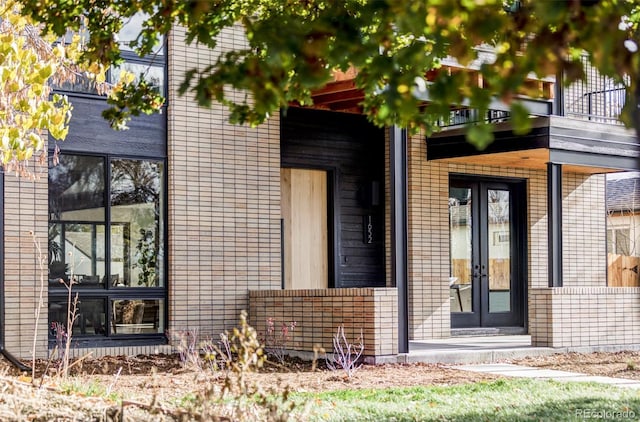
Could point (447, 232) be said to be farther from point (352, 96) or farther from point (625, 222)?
point (625, 222)

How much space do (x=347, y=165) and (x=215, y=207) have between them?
2.70 metres

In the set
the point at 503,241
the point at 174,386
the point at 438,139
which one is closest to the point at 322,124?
the point at 438,139

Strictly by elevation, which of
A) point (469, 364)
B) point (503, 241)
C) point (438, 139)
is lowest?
point (469, 364)

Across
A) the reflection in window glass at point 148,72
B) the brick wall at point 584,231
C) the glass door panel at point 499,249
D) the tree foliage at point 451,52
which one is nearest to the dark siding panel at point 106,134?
the reflection in window glass at point 148,72

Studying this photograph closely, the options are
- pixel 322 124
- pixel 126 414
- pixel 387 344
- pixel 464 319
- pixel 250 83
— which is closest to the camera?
pixel 250 83

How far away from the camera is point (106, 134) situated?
12.6m

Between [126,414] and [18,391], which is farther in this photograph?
[18,391]

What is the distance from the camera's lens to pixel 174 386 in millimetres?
9180

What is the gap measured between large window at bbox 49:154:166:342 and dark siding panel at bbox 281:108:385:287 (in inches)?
101

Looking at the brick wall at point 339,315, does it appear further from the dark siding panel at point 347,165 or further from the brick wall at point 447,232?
the brick wall at point 447,232

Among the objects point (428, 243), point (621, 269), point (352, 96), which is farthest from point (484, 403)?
point (621, 269)

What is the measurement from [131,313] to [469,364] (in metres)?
4.56

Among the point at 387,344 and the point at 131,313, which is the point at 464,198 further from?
the point at 131,313

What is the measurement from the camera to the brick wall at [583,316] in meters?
13.1
